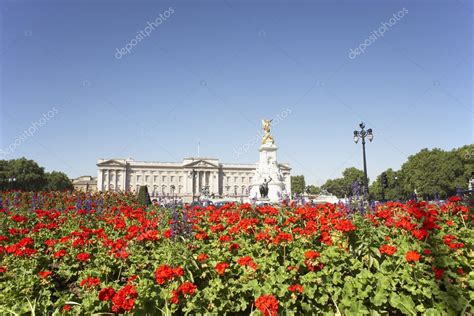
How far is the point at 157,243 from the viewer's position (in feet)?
20.9

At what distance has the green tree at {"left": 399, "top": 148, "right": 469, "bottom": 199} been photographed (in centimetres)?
6156

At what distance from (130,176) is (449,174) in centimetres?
9360

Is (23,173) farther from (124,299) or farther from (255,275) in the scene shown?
(124,299)

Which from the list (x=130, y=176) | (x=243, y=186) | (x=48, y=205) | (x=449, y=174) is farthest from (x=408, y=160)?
(x=130, y=176)

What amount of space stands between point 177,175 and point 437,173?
81351 mm

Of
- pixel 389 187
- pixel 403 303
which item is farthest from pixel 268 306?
pixel 389 187

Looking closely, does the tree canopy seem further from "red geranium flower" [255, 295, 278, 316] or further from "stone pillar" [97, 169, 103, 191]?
"red geranium flower" [255, 295, 278, 316]

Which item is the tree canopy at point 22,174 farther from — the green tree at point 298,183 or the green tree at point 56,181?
the green tree at point 298,183

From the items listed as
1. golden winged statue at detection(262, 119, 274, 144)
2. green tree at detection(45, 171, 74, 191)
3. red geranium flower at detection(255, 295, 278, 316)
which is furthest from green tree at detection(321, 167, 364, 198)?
red geranium flower at detection(255, 295, 278, 316)

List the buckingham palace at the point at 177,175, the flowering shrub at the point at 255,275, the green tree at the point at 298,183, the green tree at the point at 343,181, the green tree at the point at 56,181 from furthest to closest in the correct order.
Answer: the green tree at the point at 298,183 < the green tree at the point at 343,181 < the buckingham palace at the point at 177,175 < the green tree at the point at 56,181 < the flowering shrub at the point at 255,275

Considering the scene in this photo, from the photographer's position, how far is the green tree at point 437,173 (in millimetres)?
61562

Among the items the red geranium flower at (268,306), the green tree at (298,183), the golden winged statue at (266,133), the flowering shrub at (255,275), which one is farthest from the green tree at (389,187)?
the red geranium flower at (268,306)

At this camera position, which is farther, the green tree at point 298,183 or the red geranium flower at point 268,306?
the green tree at point 298,183

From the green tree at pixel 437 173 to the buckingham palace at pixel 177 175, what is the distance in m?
47.9
